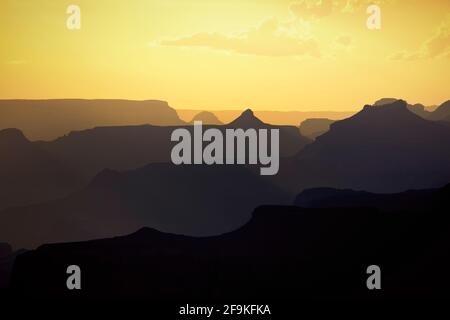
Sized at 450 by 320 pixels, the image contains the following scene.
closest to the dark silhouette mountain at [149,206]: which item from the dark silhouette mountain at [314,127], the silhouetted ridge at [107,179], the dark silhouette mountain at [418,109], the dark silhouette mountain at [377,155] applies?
the silhouetted ridge at [107,179]

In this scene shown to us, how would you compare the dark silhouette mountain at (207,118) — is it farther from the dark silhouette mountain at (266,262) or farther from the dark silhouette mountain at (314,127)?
the dark silhouette mountain at (266,262)

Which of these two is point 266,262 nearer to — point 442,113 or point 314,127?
point 314,127

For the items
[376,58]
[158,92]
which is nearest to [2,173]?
[158,92]

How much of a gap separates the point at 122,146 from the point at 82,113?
468 mm

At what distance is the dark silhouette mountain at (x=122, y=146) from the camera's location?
215 inches

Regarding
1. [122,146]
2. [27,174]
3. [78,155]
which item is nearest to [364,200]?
[122,146]

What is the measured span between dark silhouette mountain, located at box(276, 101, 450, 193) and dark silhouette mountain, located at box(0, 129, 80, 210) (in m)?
2.07

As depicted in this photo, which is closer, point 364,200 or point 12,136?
point 12,136

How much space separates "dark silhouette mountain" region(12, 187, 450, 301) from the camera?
17.7ft

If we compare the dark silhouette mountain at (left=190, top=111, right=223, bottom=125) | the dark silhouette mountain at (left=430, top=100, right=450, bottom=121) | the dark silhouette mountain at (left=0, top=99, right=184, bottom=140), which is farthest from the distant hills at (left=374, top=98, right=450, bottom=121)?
the dark silhouette mountain at (left=0, top=99, right=184, bottom=140)

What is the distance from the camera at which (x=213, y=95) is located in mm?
5539

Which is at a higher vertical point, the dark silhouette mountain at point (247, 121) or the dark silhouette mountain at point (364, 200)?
the dark silhouette mountain at point (247, 121)

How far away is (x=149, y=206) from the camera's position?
5523 mm

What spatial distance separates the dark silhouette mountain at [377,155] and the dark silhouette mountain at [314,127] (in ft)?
0.18
